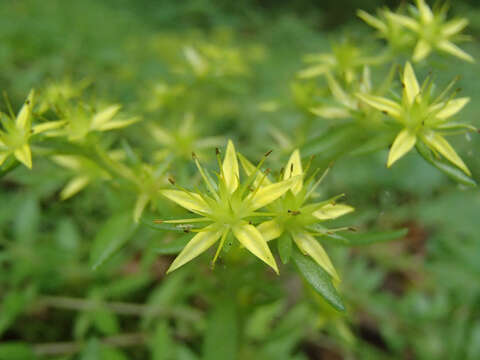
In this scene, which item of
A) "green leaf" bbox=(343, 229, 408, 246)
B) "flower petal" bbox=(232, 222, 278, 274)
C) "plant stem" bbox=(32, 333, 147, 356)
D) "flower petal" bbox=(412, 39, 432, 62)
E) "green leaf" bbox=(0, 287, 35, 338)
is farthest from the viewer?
"plant stem" bbox=(32, 333, 147, 356)

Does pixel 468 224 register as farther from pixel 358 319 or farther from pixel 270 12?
pixel 270 12

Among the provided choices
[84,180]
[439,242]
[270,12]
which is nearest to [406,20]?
[84,180]

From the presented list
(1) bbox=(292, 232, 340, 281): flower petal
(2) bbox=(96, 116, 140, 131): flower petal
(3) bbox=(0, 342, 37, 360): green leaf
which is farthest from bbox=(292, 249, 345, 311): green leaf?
(3) bbox=(0, 342, 37, 360): green leaf

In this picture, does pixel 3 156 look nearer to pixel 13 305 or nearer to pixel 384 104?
pixel 13 305

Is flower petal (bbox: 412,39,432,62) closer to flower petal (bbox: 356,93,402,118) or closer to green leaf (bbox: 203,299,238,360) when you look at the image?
flower petal (bbox: 356,93,402,118)

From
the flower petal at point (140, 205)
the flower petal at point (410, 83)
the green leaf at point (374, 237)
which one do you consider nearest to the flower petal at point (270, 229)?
the green leaf at point (374, 237)

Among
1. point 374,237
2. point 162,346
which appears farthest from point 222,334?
point 374,237

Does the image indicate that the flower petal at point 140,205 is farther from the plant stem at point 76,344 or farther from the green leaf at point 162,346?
the plant stem at point 76,344
